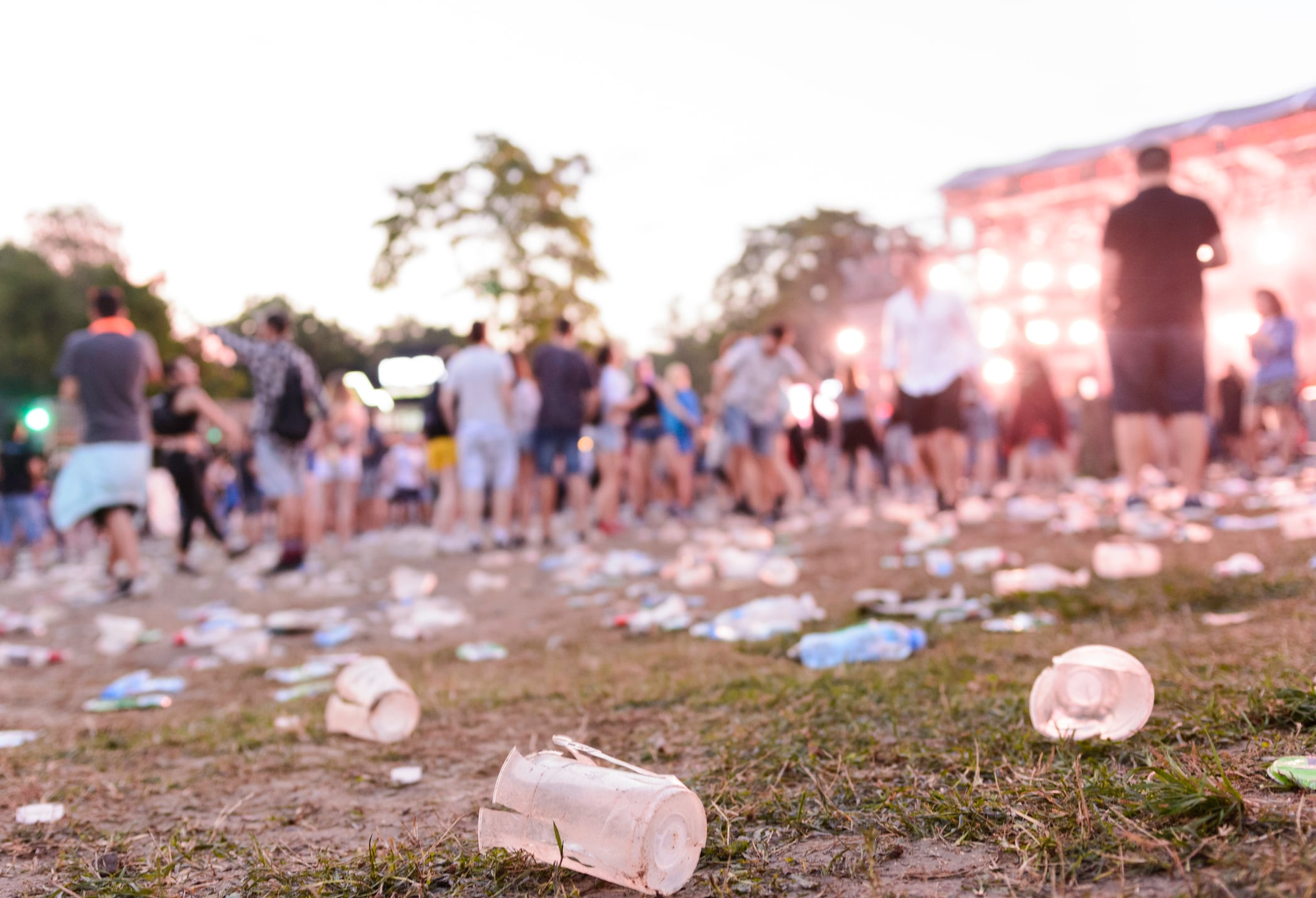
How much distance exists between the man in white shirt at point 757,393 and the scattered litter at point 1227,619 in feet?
18.1

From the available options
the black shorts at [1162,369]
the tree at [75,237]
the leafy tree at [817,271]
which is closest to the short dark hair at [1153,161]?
the black shorts at [1162,369]

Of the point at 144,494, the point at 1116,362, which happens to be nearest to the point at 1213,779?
the point at 1116,362

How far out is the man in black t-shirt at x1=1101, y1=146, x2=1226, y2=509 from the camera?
5.61 metres

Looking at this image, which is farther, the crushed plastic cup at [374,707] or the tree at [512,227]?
the tree at [512,227]

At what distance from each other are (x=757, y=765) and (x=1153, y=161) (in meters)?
5.16

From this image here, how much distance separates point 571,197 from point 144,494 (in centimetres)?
1300

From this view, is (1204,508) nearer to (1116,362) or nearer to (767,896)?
(1116,362)

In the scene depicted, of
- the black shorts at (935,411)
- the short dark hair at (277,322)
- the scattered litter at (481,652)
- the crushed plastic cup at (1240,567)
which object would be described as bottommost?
the scattered litter at (481,652)

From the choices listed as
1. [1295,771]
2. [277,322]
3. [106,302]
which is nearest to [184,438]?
[277,322]

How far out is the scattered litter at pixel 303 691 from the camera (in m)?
3.19

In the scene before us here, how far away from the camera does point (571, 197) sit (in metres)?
18.2

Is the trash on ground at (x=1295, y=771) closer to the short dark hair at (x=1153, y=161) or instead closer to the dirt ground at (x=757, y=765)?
the dirt ground at (x=757, y=765)

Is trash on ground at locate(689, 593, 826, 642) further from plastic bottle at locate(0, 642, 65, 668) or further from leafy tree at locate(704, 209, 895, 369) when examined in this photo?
leafy tree at locate(704, 209, 895, 369)

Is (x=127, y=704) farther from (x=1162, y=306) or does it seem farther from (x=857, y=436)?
(x=857, y=436)
